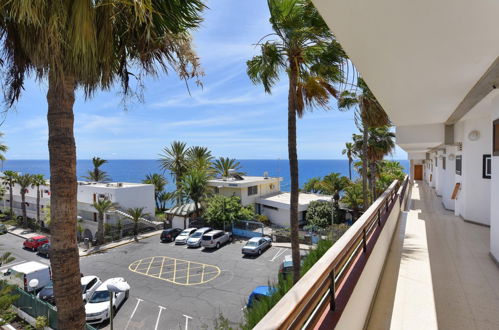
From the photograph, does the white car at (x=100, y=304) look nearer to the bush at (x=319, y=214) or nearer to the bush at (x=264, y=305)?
the bush at (x=264, y=305)

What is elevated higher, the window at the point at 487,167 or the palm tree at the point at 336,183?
the window at the point at 487,167

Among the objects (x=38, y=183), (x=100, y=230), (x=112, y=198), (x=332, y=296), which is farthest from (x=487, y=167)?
(x=38, y=183)

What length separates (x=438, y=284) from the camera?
13.6ft

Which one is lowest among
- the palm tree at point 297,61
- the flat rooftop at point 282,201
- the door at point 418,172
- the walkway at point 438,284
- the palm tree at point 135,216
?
the palm tree at point 135,216

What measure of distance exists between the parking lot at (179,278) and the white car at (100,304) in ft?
1.13

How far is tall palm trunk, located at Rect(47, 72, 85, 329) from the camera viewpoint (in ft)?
10.7

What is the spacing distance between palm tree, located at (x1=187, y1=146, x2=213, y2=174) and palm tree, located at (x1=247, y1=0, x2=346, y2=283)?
2529 cm

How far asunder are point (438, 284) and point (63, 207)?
212 inches

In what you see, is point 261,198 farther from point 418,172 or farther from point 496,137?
point 496,137

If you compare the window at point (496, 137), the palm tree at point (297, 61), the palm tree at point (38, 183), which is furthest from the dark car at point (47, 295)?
the palm tree at point (38, 183)

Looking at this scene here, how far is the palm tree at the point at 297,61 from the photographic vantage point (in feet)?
18.4

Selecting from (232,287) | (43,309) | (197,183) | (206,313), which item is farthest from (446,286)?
(197,183)

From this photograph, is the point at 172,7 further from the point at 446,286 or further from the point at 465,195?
the point at 465,195

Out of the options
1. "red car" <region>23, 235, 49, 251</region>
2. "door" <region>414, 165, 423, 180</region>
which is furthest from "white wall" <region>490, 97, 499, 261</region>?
"door" <region>414, 165, 423, 180</region>
